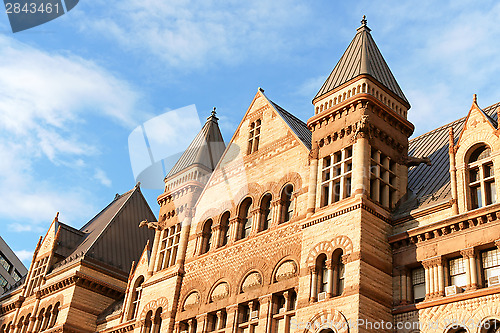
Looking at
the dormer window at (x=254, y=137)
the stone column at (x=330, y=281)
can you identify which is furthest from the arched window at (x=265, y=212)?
the stone column at (x=330, y=281)

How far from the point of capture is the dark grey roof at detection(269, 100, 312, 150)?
34131 millimetres

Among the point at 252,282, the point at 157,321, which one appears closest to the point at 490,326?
the point at 252,282

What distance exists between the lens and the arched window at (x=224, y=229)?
34844 millimetres

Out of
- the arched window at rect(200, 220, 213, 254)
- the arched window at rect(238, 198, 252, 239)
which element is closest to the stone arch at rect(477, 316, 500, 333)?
the arched window at rect(238, 198, 252, 239)

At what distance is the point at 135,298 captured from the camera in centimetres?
4178

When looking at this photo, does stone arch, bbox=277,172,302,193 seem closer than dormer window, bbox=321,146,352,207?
No

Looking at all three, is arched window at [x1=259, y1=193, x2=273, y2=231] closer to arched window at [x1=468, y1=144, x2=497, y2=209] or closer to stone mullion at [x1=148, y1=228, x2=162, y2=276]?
stone mullion at [x1=148, y1=228, x2=162, y2=276]

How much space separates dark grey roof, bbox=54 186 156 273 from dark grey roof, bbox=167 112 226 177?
10632 mm

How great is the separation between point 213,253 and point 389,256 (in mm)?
10536

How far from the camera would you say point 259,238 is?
31.9 m

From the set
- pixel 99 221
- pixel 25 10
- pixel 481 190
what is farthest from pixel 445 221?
pixel 99 221

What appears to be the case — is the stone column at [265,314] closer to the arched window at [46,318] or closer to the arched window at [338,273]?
the arched window at [338,273]

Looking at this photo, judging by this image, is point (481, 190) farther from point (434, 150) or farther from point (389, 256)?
point (434, 150)

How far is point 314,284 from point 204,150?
16.8 meters
